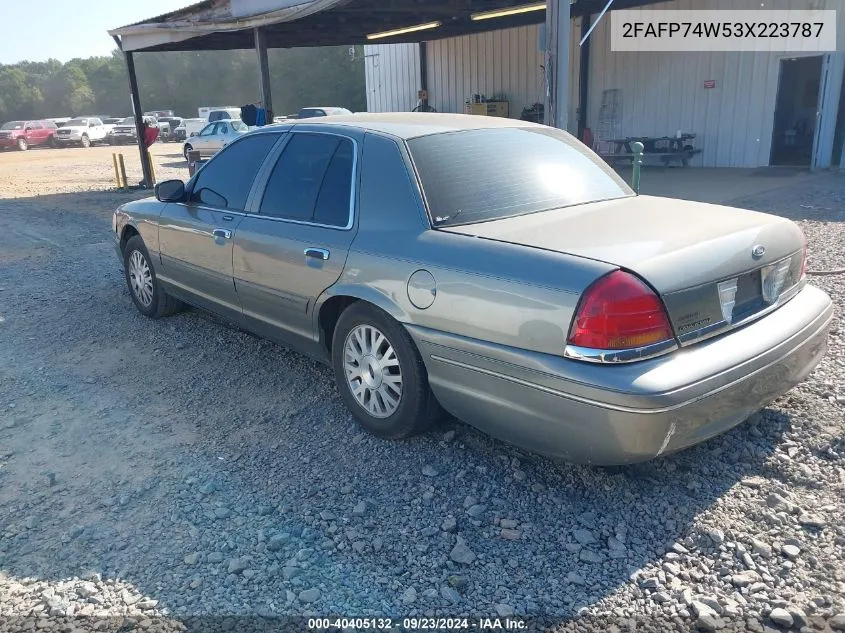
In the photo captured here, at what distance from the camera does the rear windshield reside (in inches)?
135

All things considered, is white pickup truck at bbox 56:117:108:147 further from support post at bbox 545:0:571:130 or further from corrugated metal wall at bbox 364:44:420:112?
support post at bbox 545:0:571:130

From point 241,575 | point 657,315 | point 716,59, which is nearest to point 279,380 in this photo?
point 241,575

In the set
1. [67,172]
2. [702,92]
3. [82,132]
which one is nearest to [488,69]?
[702,92]

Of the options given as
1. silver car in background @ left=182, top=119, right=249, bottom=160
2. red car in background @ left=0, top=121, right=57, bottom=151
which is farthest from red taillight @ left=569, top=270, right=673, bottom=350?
red car in background @ left=0, top=121, right=57, bottom=151

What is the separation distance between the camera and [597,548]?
9.15 feet

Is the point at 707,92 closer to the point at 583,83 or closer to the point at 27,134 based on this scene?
the point at 583,83

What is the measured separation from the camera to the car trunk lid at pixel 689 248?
9.13ft

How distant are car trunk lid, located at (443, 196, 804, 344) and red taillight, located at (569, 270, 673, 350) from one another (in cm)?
6

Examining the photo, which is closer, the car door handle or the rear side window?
the car door handle

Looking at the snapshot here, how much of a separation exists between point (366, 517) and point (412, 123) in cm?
223

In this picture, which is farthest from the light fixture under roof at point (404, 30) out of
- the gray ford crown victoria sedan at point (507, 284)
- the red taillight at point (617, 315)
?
the red taillight at point (617, 315)

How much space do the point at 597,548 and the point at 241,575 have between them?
55.9 inches

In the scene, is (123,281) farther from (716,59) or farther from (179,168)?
(179,168)

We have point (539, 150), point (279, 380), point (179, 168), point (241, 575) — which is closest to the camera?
point (241, 575)
